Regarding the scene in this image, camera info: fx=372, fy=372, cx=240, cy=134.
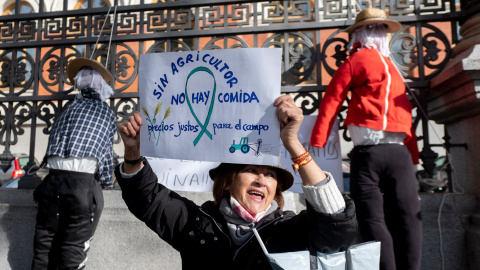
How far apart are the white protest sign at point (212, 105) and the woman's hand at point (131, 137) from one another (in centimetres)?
2

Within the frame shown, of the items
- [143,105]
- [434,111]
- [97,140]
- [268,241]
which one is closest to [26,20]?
[97,140]

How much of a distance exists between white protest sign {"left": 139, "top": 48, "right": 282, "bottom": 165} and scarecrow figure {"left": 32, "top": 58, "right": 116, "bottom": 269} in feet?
4.59

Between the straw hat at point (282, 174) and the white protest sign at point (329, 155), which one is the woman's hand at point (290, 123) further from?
the white protest sign at point (329, 155)

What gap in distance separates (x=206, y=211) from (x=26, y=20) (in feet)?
13.2

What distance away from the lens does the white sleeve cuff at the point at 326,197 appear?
141cm

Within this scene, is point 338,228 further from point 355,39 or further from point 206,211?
point 355,39

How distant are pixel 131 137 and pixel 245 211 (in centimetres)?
63

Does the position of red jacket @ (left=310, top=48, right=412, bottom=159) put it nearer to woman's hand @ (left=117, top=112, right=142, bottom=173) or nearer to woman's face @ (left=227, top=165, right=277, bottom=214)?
woman's face @ (left=227, top=165, right=277, bottom=214)

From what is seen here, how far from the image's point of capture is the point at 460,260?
3.09m

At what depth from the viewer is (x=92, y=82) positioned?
3.35m

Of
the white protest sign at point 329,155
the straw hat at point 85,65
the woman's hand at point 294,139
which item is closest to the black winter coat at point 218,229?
the woman's hand at point 294,139

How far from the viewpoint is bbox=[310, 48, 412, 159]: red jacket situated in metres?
2.83

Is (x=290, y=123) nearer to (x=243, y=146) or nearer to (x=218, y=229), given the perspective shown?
(x=243, y=146)

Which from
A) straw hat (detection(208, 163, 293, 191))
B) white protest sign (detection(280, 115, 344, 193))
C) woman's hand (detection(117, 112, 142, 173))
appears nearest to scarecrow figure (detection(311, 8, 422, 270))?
white protest sign (detection(280, 115, 344, 193))
